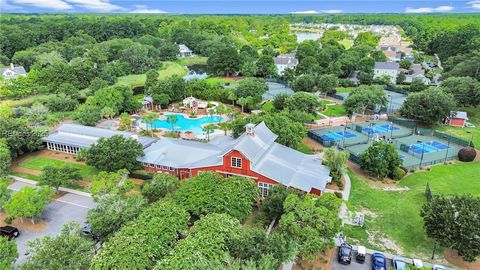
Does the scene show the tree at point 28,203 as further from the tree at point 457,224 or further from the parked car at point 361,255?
the tree at point 457,224

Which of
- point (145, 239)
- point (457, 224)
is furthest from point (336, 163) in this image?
point (145, 239)

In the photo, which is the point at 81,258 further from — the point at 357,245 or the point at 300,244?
the point at 357,245

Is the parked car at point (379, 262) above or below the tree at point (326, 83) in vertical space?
below

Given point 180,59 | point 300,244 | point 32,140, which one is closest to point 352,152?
point 300,244

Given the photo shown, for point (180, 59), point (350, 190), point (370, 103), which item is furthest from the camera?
point (180, 59)

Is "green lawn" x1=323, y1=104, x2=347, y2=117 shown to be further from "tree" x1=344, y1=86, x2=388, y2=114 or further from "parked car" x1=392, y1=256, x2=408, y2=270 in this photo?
"parked car" x1=392, y1=256, x2=408, y2=270

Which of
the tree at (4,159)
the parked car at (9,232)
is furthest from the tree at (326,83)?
the parked car at (9,232)
